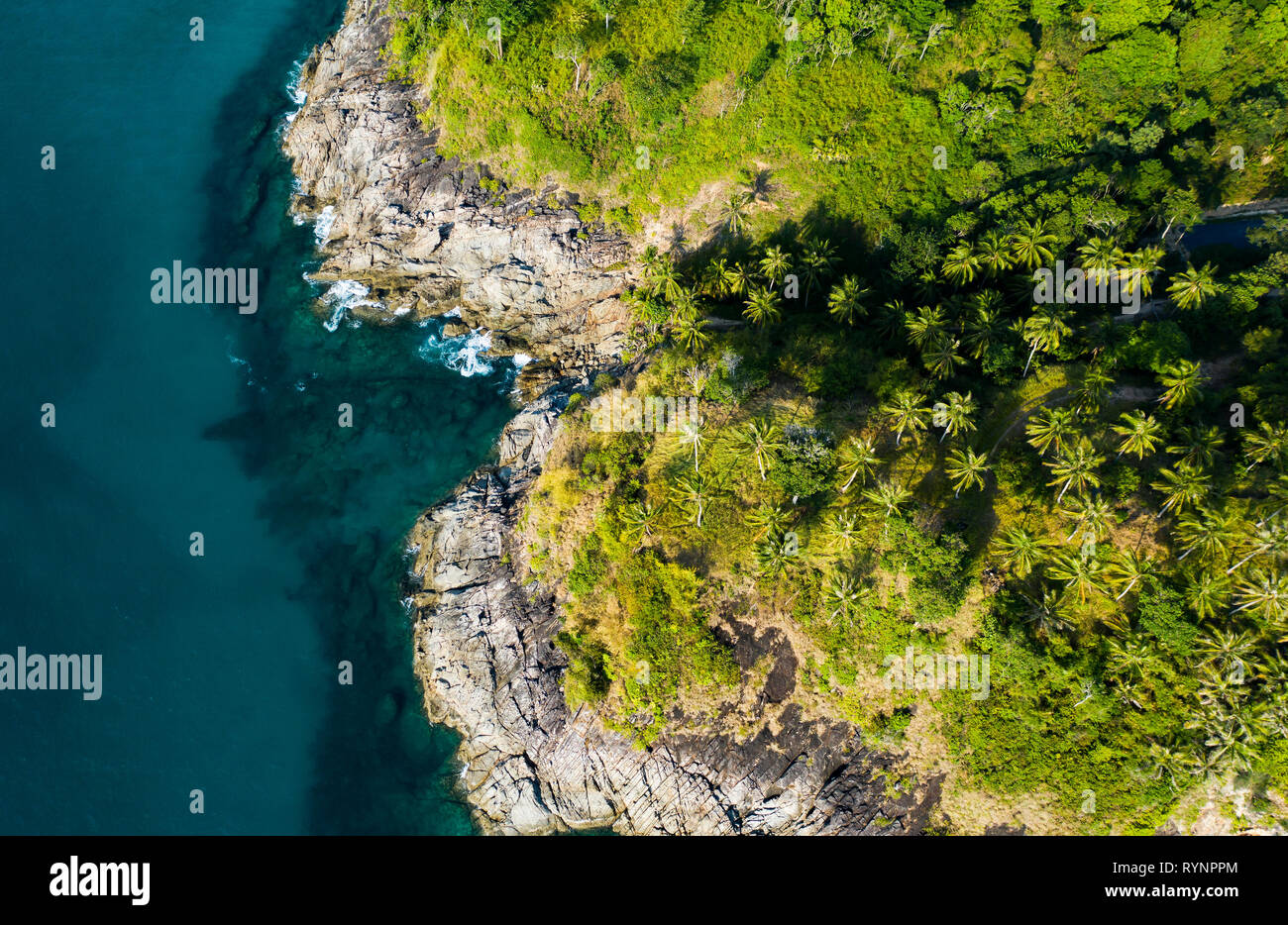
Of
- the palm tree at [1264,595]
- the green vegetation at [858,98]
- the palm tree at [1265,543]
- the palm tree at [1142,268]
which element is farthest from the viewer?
the green vegetation at [858,98]

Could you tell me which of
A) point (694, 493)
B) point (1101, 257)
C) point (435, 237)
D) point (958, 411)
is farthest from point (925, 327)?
point (435, 237)

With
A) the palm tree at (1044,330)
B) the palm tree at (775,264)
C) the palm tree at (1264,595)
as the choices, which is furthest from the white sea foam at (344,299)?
the palm tree at (1264,595)

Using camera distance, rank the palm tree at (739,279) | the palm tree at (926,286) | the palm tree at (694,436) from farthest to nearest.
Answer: the palm tree at (739,279), the palm tree at (926,286), the palm tree at (694,436)

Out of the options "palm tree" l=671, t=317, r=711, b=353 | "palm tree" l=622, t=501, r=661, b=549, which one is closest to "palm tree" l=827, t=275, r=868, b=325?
"palm tree" l=671, t=317, r=711, b=353

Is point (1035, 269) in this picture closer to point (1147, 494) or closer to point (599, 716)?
point (1147, 494)

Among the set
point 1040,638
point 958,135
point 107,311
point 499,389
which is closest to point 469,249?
point 499,389

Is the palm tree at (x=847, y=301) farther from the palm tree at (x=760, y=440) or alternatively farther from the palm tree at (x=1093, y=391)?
the palm tree at (x=1093, y=391)

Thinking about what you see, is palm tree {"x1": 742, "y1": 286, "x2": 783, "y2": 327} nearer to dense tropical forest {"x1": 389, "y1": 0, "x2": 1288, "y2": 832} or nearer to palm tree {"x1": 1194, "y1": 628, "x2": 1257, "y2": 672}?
dense tropical forest {"x1": 389, "y1": 0, "x2": 1288, "y2": 832}
